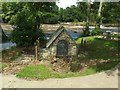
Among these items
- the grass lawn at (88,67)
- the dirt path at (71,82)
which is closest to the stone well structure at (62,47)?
the grass lawn at (88,67)

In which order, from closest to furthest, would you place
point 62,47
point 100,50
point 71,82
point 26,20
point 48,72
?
point 71,82 < point 48,72 < point 62,47 < point 100,50 < point 26,20

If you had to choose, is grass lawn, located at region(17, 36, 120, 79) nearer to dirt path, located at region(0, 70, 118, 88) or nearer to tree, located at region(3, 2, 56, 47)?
dirt path, located at region(0, 70, 118, 88)

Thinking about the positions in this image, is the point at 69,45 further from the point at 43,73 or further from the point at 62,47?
the point at 43,73

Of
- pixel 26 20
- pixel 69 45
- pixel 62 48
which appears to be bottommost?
pixel 62 48

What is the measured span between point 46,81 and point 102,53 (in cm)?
957

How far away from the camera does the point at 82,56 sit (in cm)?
2364

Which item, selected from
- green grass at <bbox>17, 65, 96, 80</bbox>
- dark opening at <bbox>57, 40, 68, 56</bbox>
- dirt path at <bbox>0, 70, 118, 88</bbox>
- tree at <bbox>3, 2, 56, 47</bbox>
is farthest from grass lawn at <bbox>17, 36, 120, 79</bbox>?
tree at <bbox>3, 2, 56, 47</bbox>

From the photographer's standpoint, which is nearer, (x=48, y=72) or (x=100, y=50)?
(x=48, y=72)

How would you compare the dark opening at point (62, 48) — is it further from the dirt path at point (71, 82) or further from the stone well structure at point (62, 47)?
the dirt path at point (71, 82)

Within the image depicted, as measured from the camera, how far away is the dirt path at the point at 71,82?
52.4ft

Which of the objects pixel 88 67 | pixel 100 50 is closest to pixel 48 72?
pixel 88 67

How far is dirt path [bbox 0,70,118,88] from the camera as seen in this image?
16.0m

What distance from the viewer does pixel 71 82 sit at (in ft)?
54.7

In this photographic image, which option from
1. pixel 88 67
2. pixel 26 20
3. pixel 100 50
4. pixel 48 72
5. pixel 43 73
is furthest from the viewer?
pixel 26 20
